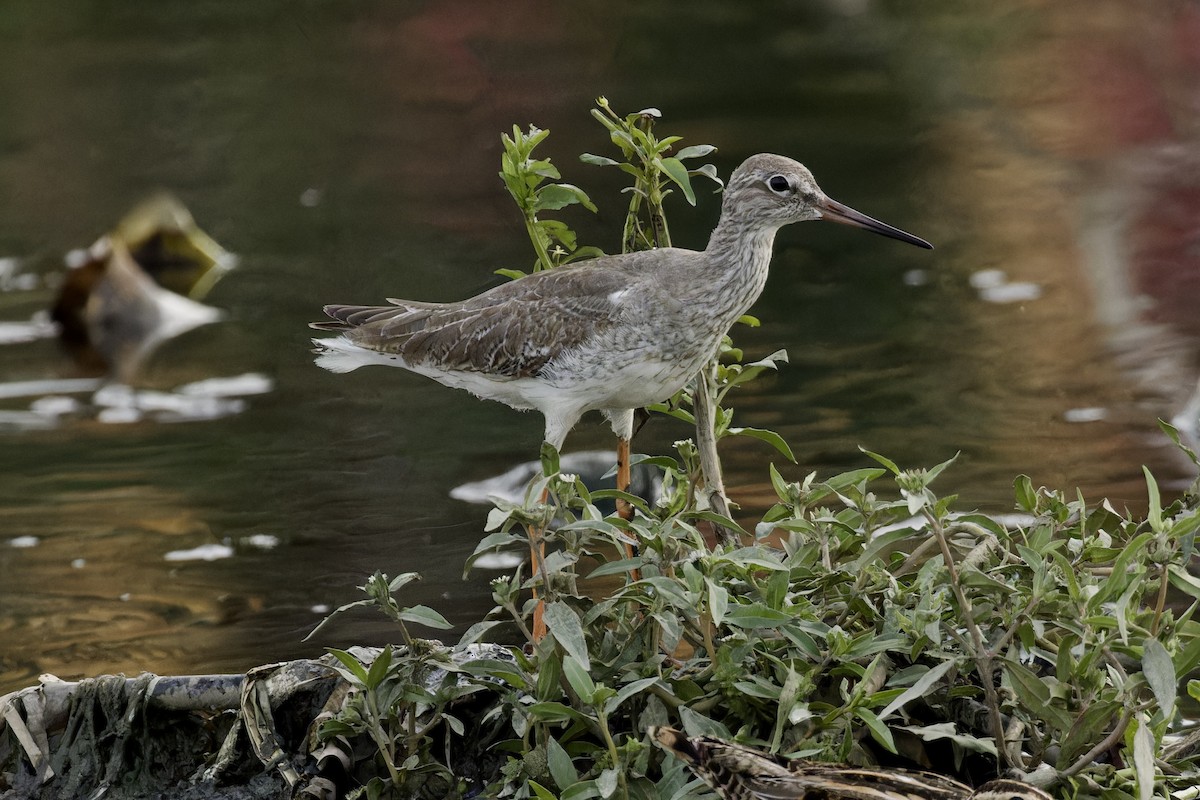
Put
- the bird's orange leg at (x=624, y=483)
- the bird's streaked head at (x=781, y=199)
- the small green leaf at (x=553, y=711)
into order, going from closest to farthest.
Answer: the small green leaf at (x=553, y=711)
the bird's orange leg at (x=624, y=483)
the bird's streaked head at (x=781, y=199)

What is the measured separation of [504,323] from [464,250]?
18.4 ft

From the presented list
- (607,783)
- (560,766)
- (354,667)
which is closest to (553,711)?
(560,766)

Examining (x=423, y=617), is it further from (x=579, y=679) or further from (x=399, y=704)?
(x=579, y=679)

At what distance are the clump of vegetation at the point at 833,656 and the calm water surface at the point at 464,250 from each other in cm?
189

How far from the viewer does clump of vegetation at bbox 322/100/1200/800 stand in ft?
12.9

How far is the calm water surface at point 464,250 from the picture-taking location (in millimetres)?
7168

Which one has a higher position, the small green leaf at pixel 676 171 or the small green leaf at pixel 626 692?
the small green leaf at pixel 676 171

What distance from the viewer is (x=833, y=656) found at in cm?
404

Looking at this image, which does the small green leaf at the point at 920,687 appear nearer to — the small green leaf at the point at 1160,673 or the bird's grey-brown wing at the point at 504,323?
the small green leaf at the point at 1160,673

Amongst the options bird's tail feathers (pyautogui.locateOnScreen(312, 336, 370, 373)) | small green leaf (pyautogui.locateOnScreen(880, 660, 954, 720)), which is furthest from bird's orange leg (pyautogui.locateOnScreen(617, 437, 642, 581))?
bird's tail feathers (pyautogui.locateOnScreen(312, 336, 370, 373))

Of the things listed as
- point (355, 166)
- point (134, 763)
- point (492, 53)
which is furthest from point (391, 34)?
point (134, 763)

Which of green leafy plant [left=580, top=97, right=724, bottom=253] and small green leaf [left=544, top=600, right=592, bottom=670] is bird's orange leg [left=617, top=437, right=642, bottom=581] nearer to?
small green leaf [left=544, top=600, right=592, bottom=670]

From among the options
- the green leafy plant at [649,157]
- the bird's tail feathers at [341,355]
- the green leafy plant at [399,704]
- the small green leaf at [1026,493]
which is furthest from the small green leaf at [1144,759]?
the bird's tail feathers at [341,355]

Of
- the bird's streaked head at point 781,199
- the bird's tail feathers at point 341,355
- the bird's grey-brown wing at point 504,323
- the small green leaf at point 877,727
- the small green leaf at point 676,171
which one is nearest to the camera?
the small green leaf at point 877,727
